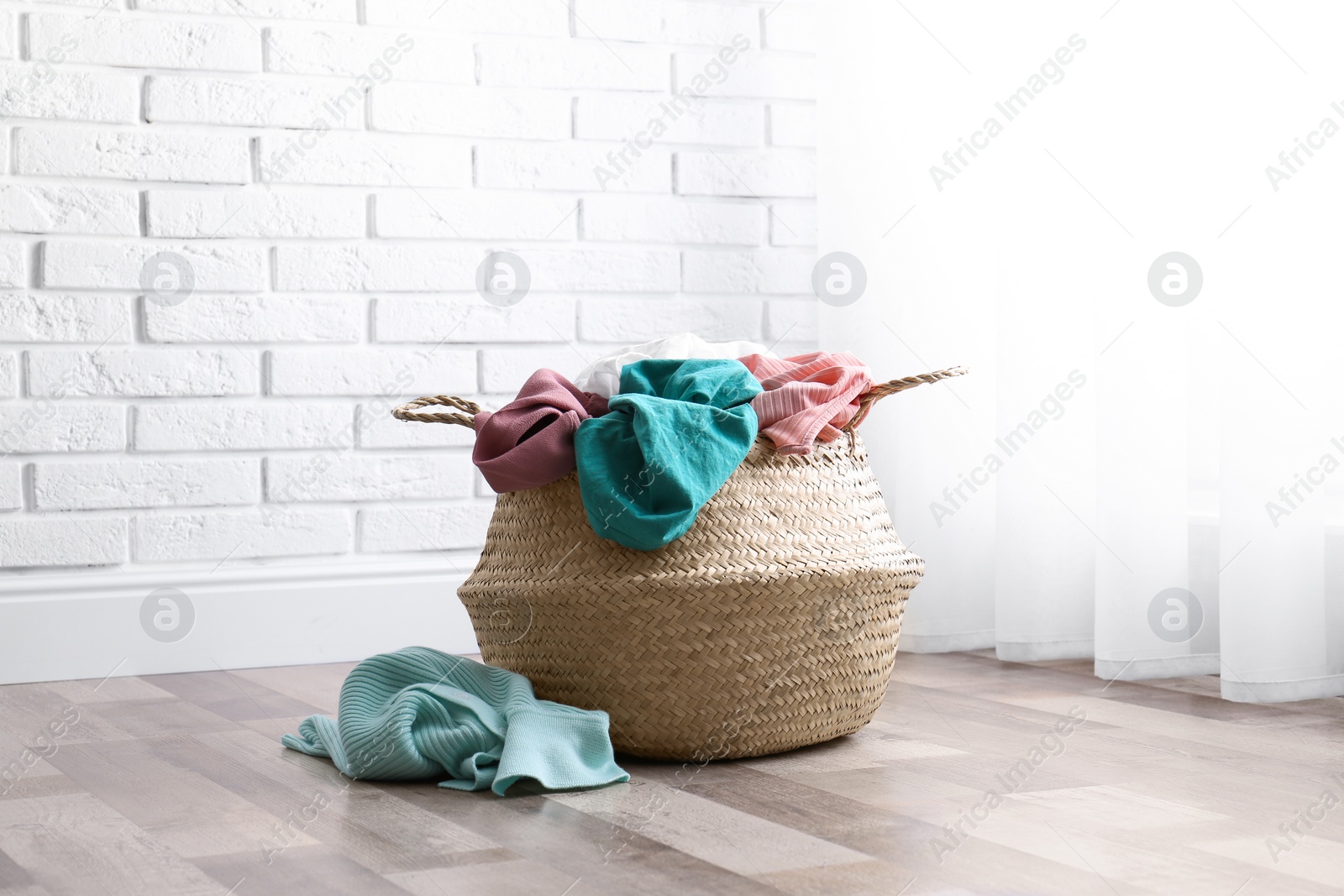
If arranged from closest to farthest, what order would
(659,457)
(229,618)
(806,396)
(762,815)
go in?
(762,815)
(659,457)
(806,396)
(229,618)

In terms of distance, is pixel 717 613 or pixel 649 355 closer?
pixel 717 613

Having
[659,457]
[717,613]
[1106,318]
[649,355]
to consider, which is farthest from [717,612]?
[1106,318]

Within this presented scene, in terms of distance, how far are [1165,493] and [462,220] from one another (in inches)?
45.8

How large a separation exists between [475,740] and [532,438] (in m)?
0.30

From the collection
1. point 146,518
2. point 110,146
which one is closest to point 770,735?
point 146,518

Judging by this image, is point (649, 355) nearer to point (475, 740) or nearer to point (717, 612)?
point (717, 612)

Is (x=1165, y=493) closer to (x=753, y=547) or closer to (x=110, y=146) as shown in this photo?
(x=753, y=547)

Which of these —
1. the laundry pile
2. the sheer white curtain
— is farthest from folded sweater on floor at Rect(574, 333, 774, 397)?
the sheer white curtain

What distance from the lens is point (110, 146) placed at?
197cm

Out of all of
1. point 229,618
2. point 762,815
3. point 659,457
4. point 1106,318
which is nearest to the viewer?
point 762,815

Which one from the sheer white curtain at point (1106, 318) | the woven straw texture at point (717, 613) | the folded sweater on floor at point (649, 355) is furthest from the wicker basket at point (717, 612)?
the sheer white curtain at point (1106, 318)

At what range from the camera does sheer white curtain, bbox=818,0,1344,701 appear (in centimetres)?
157

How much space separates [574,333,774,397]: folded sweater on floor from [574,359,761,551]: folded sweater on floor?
0.08 metres

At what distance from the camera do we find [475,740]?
50.4 inches
